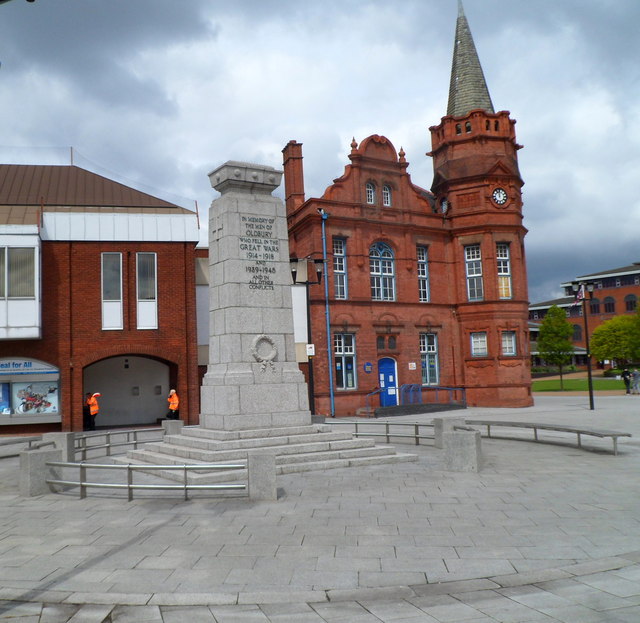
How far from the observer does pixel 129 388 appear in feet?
94.2

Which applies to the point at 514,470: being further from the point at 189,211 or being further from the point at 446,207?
the point at 446,207

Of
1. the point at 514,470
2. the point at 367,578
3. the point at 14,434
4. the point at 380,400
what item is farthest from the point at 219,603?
the point at 380,400

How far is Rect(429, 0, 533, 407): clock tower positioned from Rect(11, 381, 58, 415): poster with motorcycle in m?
19.9

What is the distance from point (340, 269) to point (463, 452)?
19.8 metres

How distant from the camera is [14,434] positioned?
24.0 m

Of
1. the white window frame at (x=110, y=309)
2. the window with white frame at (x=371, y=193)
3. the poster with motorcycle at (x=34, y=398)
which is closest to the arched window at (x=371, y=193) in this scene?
the window with white frame at (x=371, y=193)

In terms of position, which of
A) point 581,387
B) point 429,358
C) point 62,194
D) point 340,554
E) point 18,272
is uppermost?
point 62,194

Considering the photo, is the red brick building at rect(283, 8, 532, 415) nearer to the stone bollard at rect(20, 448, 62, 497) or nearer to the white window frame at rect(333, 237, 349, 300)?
the white window frame at rect(333, 237, 349, 300)

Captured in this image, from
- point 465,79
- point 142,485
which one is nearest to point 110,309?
point 142,485

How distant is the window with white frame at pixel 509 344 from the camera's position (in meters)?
32.9

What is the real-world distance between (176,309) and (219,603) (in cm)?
2159

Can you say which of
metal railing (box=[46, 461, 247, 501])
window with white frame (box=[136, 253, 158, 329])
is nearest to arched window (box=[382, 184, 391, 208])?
window with white frame (box=[136, 253, 158, 329])

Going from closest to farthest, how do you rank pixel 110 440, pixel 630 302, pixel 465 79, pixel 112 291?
pixel 110 440, pixel 112 291, pixel 465 79, pixel 630 302

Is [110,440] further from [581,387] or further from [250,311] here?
[581,387]
